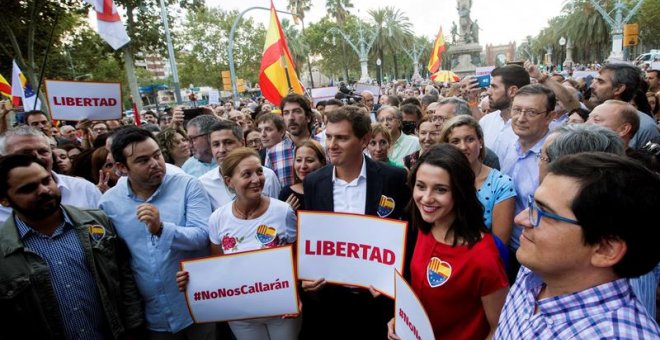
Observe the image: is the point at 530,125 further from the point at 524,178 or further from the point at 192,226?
the point at 192,226

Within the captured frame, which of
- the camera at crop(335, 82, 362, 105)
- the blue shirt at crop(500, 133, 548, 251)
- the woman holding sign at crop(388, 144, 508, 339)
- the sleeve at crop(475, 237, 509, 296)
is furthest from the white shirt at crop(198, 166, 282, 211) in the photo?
the camera at crop(335, 82, 362, 105)

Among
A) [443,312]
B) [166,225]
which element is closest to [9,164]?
[166,225]

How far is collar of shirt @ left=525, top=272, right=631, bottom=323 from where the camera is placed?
1270 mm

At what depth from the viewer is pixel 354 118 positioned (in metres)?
3.00

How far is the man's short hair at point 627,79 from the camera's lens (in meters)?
4.09

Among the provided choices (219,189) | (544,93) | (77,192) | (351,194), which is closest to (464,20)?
(544,93)

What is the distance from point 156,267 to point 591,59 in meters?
58.5

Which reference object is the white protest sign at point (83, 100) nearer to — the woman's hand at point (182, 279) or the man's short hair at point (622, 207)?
the woman's hand at point (182, 279)

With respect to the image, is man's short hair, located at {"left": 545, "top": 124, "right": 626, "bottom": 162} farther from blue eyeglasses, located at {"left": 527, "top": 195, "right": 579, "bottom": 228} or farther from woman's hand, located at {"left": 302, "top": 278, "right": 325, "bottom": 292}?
woman's hand, located at {"left": 302, "top": 278, "right": 325, "bottom": 292}

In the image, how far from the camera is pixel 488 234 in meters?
2.03

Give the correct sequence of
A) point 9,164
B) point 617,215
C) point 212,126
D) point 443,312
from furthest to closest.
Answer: point 212,126 < point 9,164 < point 443,312 < point 617,215

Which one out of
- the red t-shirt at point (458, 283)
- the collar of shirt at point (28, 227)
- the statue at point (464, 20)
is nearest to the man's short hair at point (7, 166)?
the collar of shirt at point (28, 227)

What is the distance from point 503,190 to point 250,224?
177 cm

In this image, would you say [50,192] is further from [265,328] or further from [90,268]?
[265,328]
